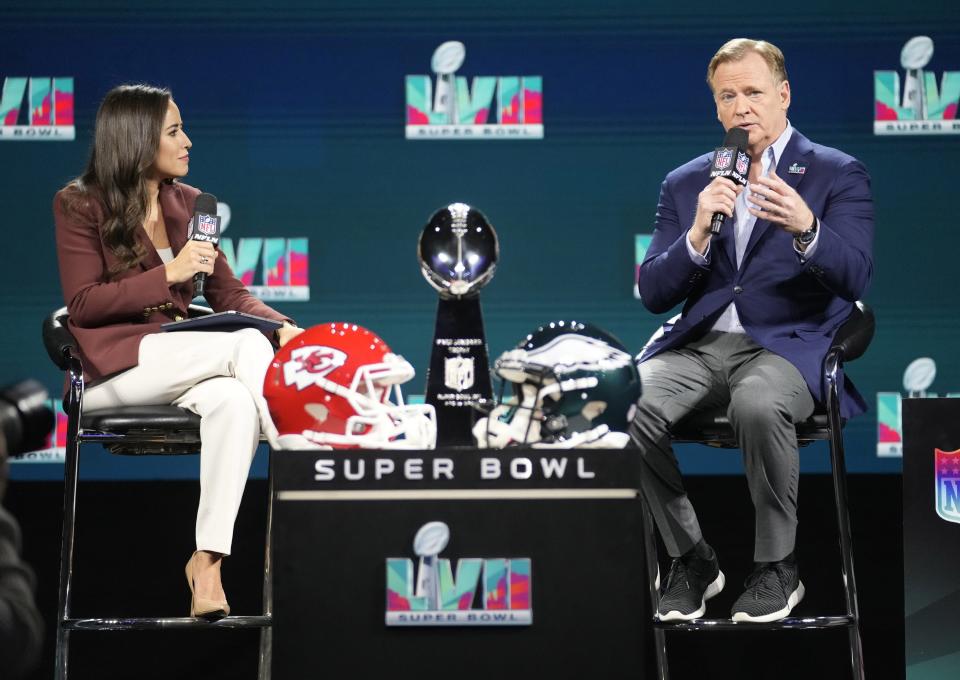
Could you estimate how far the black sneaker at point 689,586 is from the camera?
2.54m

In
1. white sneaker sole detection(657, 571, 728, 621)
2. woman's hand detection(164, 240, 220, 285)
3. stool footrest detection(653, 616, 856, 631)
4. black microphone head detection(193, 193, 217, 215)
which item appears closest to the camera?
stool footrest detection(653, 616, 856, 631)

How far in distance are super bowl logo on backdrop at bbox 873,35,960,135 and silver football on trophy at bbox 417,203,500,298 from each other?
137 inches

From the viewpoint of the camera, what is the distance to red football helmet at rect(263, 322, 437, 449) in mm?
1867

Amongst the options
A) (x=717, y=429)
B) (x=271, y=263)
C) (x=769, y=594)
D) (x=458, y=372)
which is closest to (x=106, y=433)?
(x=458, y=372)

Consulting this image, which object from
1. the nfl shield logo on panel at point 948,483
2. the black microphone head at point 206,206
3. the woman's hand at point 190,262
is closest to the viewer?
the nfl shield logo on panel at point 948,483

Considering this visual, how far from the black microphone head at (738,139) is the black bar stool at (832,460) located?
0.45 meters

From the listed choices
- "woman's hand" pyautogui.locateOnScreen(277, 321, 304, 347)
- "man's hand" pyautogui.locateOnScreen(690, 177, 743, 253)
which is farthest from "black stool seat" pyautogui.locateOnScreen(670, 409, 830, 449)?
"woman's hand" pyautogui.locateOnScreen(277, 321, 304, 347)

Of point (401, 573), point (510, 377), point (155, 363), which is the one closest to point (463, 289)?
point (510, 377)

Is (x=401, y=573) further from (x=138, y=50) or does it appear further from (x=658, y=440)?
(x=138, y=50)

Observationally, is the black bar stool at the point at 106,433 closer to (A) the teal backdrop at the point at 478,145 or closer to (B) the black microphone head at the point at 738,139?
(B) the black microphone head at the point at 738,139

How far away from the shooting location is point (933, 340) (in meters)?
5.02

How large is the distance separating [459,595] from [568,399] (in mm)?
366

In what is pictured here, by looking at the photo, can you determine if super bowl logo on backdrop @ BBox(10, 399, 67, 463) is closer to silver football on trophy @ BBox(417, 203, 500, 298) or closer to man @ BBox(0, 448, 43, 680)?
silver football on trophy @ BBox(417, 203, 500, 298)

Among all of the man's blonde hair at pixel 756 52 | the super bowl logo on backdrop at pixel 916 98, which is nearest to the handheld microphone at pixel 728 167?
the man's blonde hair at pixel 756 52
